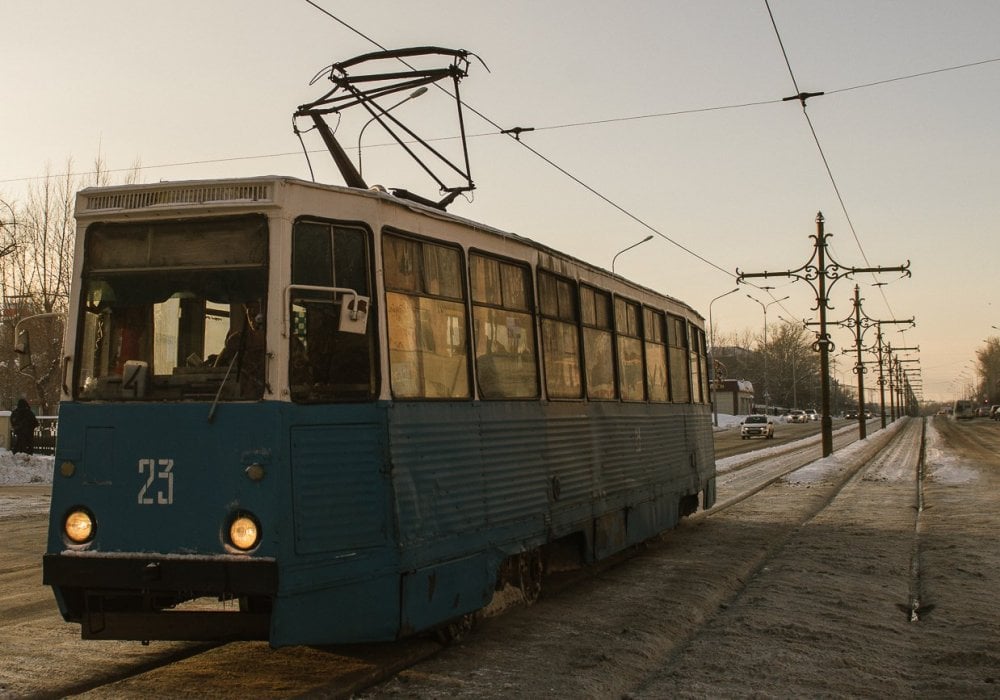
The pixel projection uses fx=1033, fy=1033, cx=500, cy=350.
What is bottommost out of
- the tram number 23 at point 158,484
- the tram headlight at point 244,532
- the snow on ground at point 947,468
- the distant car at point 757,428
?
the snow on ground at point 947,468

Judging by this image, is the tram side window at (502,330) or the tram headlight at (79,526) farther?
the tram side window at (502,330)

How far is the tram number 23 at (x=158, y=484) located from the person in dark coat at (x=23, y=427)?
21.6 metres

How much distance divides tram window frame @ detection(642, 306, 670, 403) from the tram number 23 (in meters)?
6.69

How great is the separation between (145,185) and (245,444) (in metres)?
1.67

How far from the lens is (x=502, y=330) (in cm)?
758

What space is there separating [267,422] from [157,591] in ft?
3.51

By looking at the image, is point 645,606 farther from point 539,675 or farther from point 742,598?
point 539,675

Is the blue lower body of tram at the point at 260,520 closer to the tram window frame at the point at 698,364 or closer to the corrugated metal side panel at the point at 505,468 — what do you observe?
the corrugated metal side panel at the point at 505,468

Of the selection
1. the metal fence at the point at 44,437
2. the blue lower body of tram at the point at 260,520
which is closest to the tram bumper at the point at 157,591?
the blue lower body of tram at the point at 260,520

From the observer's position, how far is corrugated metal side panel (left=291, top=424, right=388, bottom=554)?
562 centimetres

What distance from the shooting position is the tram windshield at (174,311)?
18.9 ft

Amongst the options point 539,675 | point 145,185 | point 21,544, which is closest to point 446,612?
point 539,675

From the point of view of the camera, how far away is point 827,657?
6.71 meters

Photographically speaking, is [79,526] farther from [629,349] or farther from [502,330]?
[629,349]
